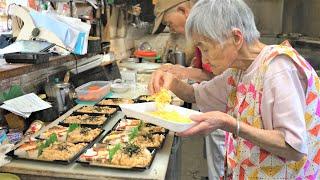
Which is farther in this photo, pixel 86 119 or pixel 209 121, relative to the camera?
pixel 86 119

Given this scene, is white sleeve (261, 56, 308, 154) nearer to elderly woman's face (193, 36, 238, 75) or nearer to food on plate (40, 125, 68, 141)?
elderly woman's face (193, 36, 238, 75)

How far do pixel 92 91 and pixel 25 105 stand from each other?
0.67m

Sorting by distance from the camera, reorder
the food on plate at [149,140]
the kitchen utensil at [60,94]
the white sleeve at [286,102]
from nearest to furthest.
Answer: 1. the white sleeve at [286,102]
2. the food on plate at [149,140]
3. the kitchen utensil at [60,94]

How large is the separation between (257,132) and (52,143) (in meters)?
0.98

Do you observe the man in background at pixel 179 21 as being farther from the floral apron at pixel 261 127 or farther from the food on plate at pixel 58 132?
the floral apron at pixel 261 127

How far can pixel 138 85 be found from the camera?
3145 millimetres

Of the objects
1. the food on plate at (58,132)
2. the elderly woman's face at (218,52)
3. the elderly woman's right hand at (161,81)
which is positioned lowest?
the food on plate at (58,132)

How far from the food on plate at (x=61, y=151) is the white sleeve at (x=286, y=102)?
860mm

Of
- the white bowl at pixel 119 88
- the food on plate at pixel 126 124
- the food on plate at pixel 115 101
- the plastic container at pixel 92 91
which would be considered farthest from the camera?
the white bowl at pixel 119 88

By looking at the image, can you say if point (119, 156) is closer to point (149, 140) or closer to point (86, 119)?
point (149, 140)

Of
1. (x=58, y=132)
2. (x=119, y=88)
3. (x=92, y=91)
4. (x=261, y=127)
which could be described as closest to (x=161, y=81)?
(x=58, y=132)

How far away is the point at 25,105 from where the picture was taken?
1.92 metres

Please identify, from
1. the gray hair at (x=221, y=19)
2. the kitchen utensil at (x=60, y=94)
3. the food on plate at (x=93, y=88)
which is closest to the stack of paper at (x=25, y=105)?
the kitchen utensil at (x=60, y=94)

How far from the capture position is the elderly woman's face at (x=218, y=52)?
131 centimetres
